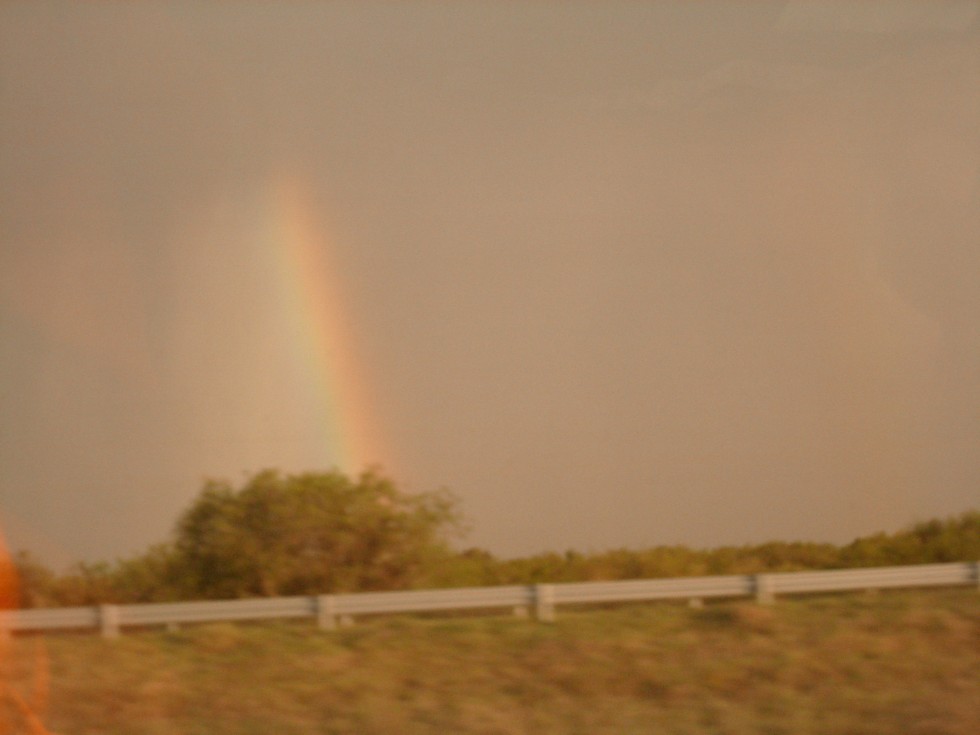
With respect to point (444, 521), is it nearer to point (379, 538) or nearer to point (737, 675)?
point (379, 538)

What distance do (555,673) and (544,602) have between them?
2484mm

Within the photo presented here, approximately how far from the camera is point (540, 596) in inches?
643

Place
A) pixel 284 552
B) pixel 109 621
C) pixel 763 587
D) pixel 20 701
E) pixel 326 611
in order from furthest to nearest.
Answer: pixel 284 552 < pixel 109 621 < pixel 326 611 < pixel 763 587 < pixel 20 701

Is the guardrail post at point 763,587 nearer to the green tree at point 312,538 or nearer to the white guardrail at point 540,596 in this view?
the white guardrail at point 540,596

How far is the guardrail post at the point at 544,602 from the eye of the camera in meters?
16.2

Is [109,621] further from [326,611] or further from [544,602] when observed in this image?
[544,602]

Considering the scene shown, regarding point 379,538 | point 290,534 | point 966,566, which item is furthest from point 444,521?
point 966,566

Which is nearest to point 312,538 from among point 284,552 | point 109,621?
point 284,552

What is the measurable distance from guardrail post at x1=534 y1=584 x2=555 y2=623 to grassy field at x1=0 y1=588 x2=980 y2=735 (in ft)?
0.75

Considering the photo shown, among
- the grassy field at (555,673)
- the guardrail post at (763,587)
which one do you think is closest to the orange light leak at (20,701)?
the grassy field at (555,673)

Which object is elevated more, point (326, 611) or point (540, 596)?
point (540, 596)

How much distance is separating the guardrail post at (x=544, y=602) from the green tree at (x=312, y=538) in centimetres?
765

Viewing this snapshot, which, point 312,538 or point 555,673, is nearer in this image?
point 555,673

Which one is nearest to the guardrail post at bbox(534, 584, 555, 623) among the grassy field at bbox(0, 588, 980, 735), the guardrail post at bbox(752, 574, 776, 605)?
the grassy field at bbox(0, 588, 980, 735)
